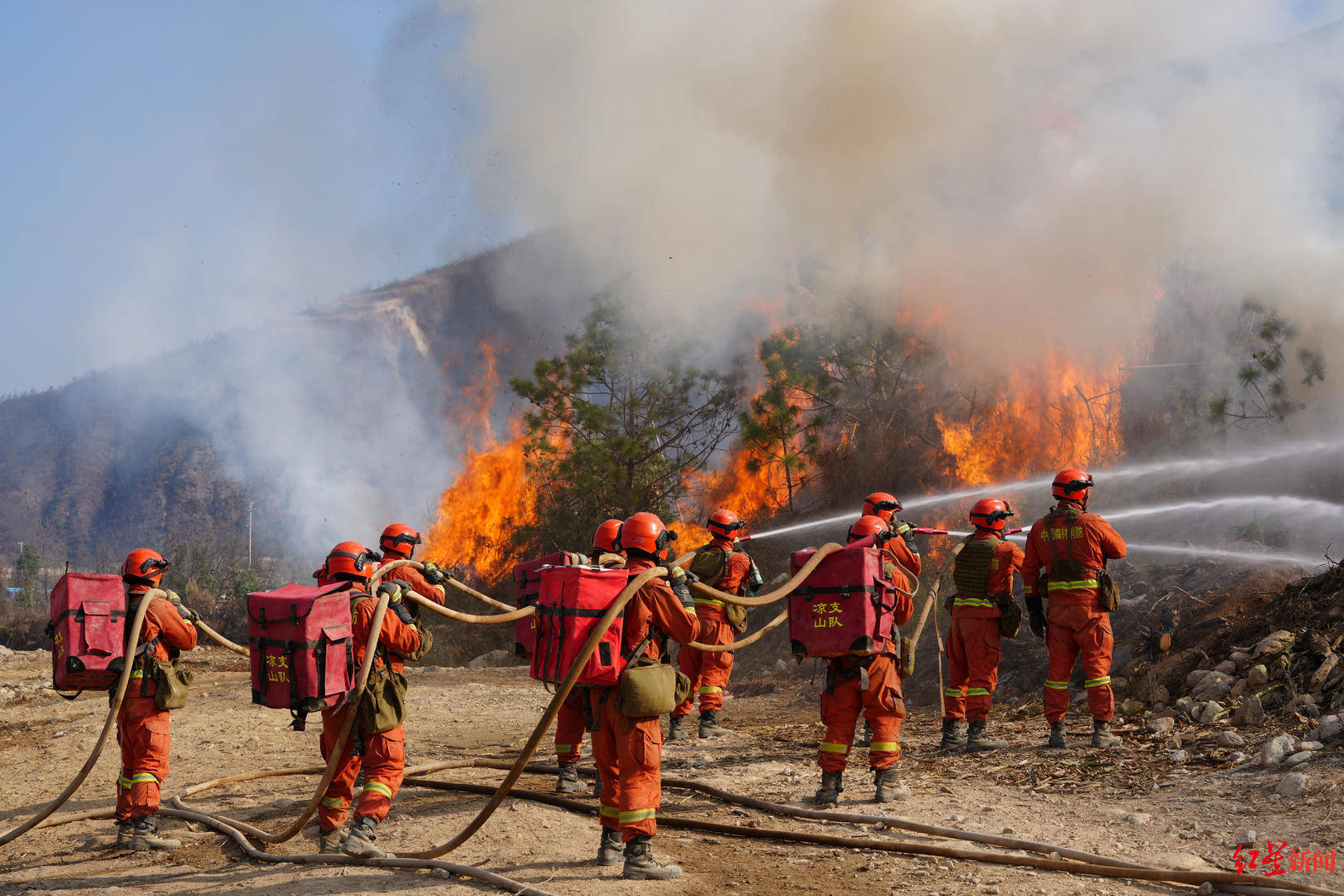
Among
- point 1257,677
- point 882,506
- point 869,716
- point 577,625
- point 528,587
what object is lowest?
point 1257,677

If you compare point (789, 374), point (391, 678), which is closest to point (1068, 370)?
point (789, 374)

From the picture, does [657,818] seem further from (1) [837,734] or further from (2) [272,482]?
(2) [272,482]

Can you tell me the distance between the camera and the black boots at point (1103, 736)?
867cm

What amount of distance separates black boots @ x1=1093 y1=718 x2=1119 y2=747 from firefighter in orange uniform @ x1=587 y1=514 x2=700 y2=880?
4.64m

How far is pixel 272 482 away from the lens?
67.1 meters

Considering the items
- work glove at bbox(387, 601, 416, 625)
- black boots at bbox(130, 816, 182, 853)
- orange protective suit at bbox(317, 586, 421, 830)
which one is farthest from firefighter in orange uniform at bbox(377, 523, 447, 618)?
black boots at bbox(130, 816, 182, 853)

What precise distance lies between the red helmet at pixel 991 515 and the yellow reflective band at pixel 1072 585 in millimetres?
714

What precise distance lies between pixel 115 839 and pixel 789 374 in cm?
1463

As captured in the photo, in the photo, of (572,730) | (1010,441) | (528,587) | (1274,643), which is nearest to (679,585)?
(528,587)

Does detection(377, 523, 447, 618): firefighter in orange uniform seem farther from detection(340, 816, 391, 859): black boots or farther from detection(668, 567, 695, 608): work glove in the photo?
detection(668, 567, 695, 608): work glove

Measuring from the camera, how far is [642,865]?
5.72 metres

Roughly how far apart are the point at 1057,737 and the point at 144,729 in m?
7.54

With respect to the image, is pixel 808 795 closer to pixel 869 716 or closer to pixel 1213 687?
pixel 869 716

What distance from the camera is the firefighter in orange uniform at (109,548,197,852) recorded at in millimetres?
6945
